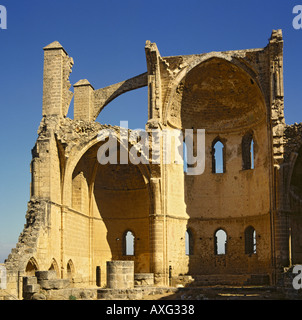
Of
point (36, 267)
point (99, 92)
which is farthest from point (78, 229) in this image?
point (99, 92)

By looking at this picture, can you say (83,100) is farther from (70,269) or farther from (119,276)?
(119,276)

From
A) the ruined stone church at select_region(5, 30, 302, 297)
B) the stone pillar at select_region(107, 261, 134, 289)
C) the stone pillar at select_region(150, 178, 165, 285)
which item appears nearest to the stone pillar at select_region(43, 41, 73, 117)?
the ruined stone church at select_region(5, 30, 302, 297)

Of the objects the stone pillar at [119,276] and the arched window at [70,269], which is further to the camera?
the arched window at [70,269]

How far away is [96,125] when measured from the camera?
2470 cm

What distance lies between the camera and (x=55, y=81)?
24.0m

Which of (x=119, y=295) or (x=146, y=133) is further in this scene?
(x=146, y=133)

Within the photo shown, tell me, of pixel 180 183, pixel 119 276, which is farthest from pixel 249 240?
pixel 119 276

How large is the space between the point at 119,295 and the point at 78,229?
7.97 metres

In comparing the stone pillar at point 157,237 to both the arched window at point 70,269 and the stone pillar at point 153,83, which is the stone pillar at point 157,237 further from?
the arched window at point 70,269

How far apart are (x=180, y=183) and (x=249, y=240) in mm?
4221

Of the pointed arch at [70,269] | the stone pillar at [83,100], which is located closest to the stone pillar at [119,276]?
the pointed arch at [70,269]

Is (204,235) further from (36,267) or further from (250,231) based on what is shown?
(36,267)

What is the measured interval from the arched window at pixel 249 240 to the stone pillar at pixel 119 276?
889cm

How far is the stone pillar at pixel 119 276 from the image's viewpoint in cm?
1859
